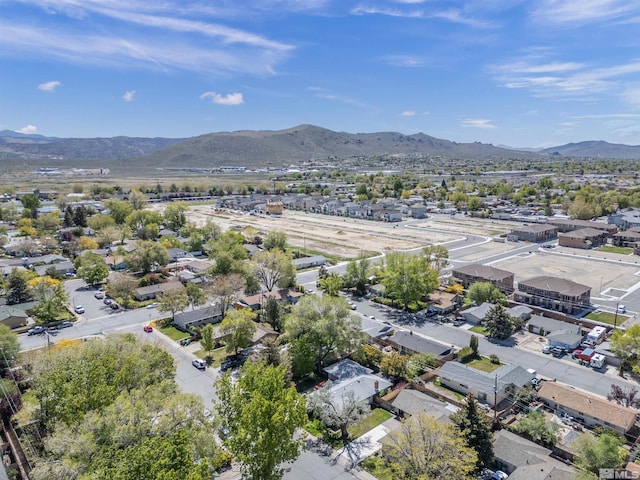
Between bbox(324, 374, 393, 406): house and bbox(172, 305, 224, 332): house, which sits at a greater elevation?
bbox(324, 374, 393, 406): house

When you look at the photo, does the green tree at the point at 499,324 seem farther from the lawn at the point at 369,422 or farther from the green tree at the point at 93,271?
the green tree at the point at 93,271

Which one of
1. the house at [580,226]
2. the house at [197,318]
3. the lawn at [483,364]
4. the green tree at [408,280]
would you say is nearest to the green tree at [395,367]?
the lawn at [483,364]

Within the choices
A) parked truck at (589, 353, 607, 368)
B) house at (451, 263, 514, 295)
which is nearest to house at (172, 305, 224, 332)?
house at (451, 263, 514, 295)

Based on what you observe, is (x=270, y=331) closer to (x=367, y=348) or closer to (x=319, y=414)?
(x=367, y=348)

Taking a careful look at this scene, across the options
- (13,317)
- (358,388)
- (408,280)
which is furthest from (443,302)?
(13,317)

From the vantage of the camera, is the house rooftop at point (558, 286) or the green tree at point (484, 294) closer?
the house rooftop at point (558, 286)

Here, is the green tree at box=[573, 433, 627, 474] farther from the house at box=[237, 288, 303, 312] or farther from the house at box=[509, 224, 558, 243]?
the house at box=[509, 224, 558, 243]

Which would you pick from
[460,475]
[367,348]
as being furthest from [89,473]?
[367,348]
